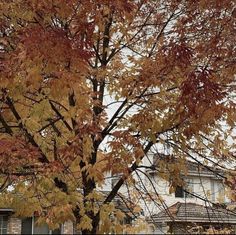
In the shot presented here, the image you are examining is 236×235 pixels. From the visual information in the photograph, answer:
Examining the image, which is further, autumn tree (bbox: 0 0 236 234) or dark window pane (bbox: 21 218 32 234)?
dark window pane (bbox: 21 218 32 234)

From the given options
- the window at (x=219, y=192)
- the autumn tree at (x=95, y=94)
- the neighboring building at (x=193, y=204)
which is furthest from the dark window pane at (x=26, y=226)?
the autumn tree at (x=95, y=94)

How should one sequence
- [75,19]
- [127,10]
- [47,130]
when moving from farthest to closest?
1. [47,130]
2. [75,19]
3. [127,10]

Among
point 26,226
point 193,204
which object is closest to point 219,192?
point 193,204

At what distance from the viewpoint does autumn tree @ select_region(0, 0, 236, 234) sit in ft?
17.2

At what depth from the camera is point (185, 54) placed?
18.3 ft

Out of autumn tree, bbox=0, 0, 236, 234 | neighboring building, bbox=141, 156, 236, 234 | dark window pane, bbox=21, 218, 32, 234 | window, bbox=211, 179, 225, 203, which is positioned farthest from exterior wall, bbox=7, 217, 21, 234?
autumn tree, bbox=0, 0, 236, 234

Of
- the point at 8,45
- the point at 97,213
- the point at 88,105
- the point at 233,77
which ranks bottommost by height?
the point at 97,213

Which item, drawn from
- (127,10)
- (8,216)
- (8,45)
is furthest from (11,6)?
(8,216)

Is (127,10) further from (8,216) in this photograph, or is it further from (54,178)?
(8,216)

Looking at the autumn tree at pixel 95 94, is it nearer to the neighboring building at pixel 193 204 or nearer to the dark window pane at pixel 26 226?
the neighboring building at pixel 193 204

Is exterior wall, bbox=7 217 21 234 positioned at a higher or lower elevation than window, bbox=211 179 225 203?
lower

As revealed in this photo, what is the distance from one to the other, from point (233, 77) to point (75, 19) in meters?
2.40

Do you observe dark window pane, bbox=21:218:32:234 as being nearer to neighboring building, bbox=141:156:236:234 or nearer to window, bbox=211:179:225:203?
neighboring building, bbox=141:156:236:234

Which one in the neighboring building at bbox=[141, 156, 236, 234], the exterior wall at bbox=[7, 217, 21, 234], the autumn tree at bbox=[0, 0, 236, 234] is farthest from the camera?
the exterior wall at bbox=[7, 217, 21, 234]
